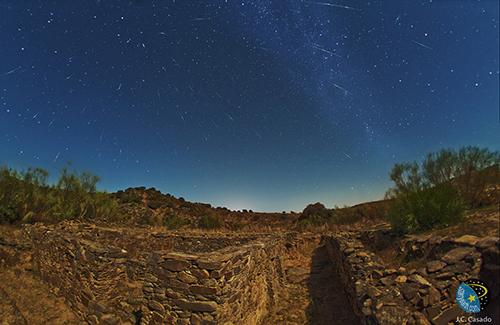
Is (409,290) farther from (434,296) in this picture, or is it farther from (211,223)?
(211,223)

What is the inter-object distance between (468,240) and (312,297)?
5.31m

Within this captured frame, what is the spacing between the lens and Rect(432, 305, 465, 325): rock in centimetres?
339

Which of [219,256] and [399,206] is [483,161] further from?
[219,256]

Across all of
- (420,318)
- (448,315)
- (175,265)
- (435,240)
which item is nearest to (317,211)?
(435,240)

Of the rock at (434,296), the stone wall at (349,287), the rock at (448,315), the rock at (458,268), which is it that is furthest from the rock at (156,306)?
the rock at (458,268)

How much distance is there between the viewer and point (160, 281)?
422 centimetres

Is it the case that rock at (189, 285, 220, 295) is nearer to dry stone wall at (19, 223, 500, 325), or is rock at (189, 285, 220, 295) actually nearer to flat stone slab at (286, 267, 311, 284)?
dry stone wall at (19, 223, 500, 325)

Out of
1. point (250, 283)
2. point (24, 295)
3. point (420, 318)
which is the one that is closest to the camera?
point (420, 318)

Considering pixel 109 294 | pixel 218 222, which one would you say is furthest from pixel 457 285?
pixel 218 222

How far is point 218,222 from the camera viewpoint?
23547mm

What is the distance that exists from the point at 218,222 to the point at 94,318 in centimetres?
1834

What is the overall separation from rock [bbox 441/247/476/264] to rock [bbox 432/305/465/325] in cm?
101

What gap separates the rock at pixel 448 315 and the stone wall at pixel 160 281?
3.77m

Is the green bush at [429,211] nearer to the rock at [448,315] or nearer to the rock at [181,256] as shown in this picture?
the rock at [448,315]
